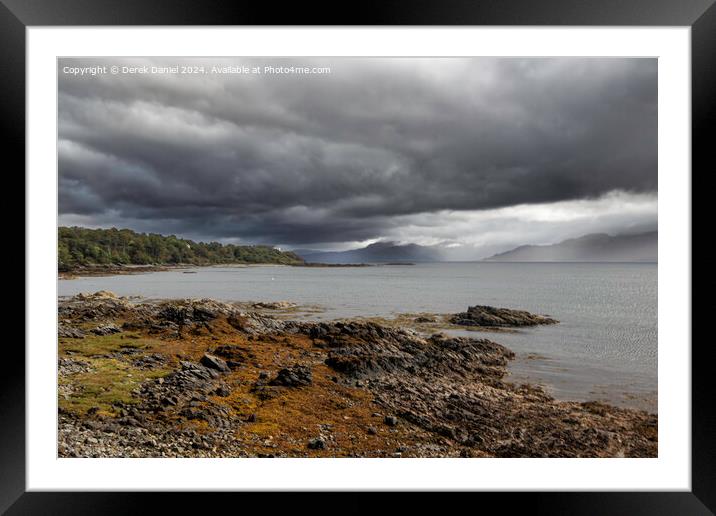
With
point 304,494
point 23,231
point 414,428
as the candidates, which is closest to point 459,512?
point 414,428

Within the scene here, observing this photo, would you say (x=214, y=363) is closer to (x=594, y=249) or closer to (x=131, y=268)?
(x=131, y=268)

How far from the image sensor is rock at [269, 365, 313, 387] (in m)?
2.73

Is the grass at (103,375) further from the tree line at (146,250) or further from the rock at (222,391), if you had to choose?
the tree line at (146,250)

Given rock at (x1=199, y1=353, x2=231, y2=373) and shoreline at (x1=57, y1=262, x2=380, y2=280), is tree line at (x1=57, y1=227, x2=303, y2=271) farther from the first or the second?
rock at (x1=199, y1=353, x2=231, y2=373)

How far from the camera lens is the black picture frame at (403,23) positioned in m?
1.68

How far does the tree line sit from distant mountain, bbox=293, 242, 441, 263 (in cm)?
23

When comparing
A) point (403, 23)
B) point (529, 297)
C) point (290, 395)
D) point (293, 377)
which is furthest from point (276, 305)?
point (529, 297)

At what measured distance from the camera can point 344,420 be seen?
8.16 ft

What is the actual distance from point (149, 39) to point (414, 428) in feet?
9.92

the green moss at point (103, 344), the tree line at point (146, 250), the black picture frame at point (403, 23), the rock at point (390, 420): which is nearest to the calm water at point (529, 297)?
the tree line at point (146, 250)

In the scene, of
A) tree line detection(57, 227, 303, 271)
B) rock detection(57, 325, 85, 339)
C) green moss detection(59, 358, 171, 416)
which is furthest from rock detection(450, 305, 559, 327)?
rock detection(57, 325, 85, 339)

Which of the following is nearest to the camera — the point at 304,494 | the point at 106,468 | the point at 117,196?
the point at 304,494

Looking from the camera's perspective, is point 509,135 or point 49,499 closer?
point 49,499

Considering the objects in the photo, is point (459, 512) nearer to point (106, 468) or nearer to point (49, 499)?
point (106, 468)
